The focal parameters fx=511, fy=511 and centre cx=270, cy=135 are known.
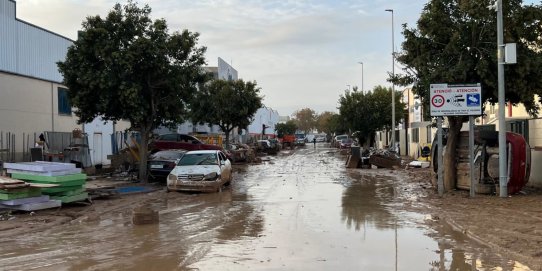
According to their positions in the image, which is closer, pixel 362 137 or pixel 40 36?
pixel 40 36

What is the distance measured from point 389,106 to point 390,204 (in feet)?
117

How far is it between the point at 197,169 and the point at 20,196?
600 cm

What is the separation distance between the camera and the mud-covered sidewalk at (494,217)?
7969 mm

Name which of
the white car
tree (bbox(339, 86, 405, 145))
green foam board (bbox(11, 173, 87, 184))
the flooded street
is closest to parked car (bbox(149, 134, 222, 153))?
the white car

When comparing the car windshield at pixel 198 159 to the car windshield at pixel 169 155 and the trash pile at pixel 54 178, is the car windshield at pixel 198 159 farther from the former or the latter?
the trash pile at pixel 54 178

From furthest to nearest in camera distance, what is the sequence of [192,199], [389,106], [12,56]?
1. [389,106]
2. [12,56]
3. [192,199]

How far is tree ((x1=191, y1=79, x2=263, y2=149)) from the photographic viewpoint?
130 feet

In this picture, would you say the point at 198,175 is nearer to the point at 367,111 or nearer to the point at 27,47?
the point at 27,47

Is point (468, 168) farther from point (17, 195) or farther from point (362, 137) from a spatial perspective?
point (362, 137)

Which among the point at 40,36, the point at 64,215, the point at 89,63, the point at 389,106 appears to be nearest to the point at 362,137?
the point at 389,106

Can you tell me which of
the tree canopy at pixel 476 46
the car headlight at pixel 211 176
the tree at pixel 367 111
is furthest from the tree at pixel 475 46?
the tree at pixel 367 111

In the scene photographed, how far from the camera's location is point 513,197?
14297mm

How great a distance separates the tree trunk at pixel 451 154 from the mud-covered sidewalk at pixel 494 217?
43 centimetres

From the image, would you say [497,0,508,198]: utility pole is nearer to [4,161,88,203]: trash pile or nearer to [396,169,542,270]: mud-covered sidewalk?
[396,169,542,270]: mud-covered sidewalk
